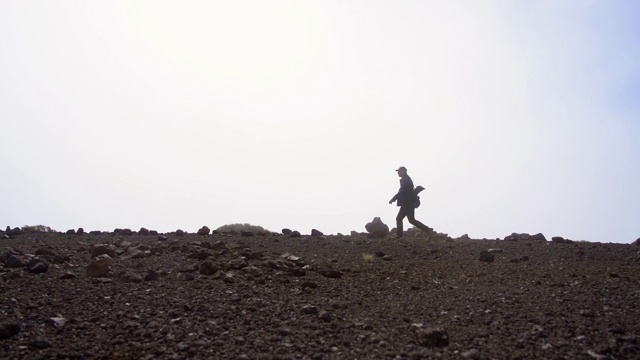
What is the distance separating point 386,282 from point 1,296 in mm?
5289

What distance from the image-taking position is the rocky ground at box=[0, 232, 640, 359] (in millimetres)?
5555

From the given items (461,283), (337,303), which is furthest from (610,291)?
(337,303)

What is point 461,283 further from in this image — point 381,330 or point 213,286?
point 213,286

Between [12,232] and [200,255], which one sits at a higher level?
[12,232]

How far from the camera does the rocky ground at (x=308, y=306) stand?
219 inches

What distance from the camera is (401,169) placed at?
1727cm

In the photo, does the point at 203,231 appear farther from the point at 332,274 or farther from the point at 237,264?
the point at 332,274

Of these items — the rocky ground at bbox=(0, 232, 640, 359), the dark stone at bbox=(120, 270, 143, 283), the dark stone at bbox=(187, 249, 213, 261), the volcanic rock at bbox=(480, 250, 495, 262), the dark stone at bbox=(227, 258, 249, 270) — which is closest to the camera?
the rocky ground at bbox=(0, 232, 640, 359)

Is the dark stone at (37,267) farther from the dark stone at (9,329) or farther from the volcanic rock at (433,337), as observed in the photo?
the volcanic rock at (433,337)

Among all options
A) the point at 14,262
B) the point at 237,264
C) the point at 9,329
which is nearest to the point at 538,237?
the point at 237,264

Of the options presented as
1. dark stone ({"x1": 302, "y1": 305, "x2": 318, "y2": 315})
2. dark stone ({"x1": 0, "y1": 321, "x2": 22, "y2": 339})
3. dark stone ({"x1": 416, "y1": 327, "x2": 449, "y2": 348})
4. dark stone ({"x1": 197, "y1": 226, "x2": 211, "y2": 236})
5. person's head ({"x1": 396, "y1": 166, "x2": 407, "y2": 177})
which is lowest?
dark stone ({"x1": 0, "y1": 321, "x2": 22, "y2": 339})

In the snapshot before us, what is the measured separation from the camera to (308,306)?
6.82m

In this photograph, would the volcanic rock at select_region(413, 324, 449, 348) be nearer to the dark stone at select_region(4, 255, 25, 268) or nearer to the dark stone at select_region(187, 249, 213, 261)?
the dark stone at select_region(187, 249, 213, 261)

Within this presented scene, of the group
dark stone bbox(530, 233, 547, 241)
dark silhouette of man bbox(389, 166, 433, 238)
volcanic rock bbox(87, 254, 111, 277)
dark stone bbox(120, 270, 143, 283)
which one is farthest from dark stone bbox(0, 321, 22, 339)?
dark stone bbox(530, 233, 547, 241)
